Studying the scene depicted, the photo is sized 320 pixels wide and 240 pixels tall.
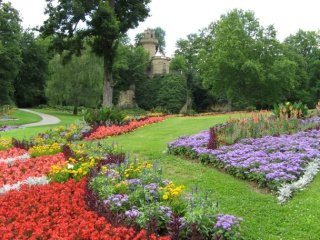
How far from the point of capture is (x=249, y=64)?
96.6 ft

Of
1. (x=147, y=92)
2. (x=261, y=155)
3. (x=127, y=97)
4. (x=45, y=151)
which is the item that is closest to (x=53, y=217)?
(x=261, y=155)

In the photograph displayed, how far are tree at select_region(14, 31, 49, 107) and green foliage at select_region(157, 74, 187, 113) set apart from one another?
1900 cm

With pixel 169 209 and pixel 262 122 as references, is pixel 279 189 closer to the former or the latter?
pixel 169 209

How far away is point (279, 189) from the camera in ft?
17.7

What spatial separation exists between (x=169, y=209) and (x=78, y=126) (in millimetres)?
11654

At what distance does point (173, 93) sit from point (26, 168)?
39.4 metres

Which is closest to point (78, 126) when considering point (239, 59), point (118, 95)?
point (239, 59)

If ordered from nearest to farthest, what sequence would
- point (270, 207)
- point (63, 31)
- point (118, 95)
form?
point (270, 207), point (63, 31), point (118, 95)

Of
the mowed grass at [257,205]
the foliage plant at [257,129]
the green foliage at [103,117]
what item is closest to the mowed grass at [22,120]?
the green foliage at [103,117]

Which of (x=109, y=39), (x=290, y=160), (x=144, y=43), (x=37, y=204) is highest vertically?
(x=144, y=43)

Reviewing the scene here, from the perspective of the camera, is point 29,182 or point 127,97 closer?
point 29,182

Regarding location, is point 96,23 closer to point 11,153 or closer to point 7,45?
point 11,153

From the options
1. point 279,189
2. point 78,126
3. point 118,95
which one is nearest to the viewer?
point 279,189

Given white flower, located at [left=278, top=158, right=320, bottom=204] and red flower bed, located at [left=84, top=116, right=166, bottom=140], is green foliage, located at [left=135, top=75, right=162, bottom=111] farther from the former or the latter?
white flower, located at [left=278, top=158, right=320, bottom=204]
